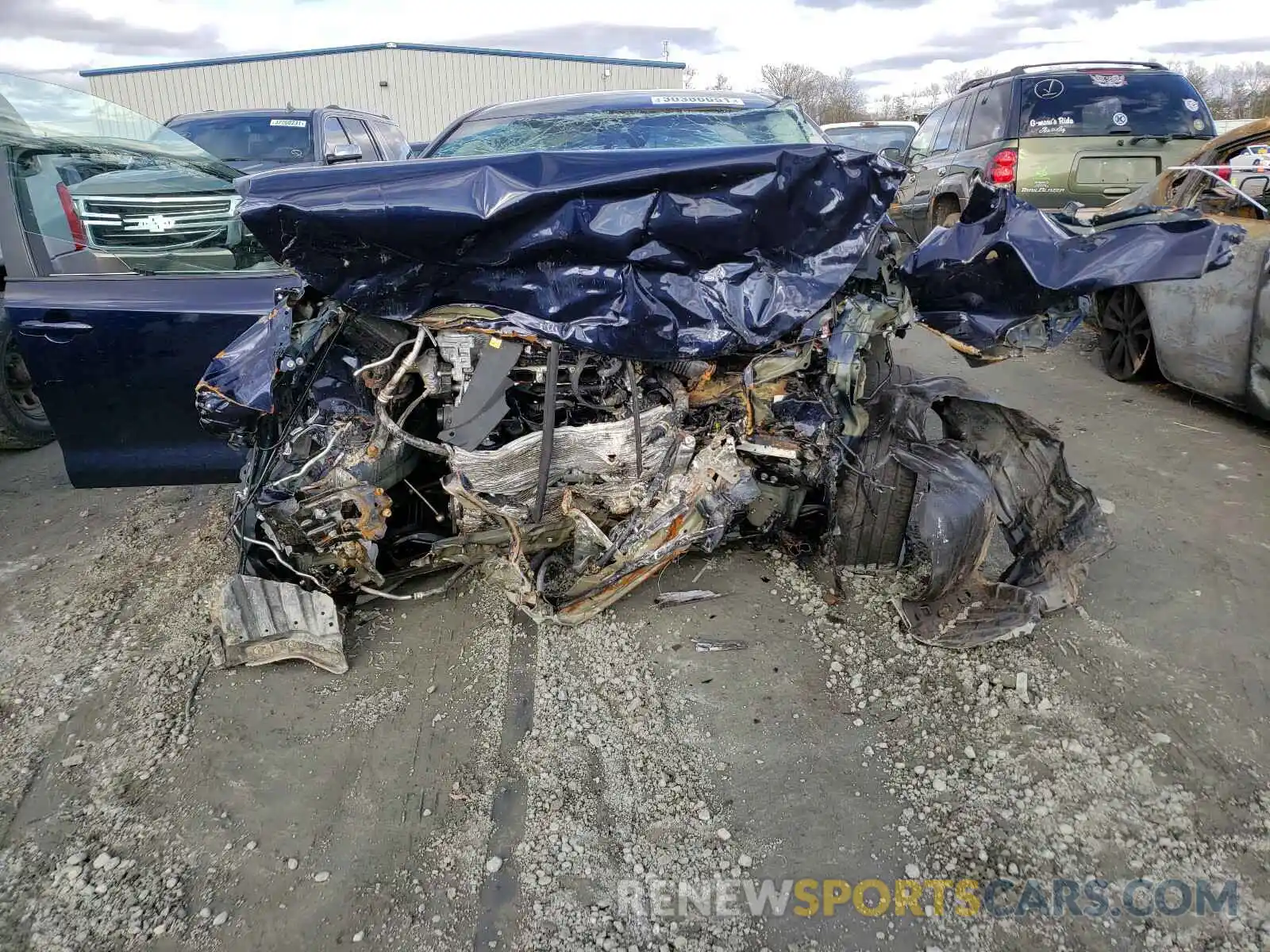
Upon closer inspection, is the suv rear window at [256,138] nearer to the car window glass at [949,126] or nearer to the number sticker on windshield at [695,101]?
the number sticker on windshield at [695,101]

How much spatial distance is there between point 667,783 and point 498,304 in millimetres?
1602

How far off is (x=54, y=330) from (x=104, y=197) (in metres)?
0.77

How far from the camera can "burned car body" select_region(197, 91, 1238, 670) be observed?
2.55 metres

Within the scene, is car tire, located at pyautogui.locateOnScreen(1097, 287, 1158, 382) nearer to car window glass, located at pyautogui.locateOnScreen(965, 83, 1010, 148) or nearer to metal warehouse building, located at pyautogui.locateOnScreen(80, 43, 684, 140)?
car window glass, located at pyautogui.locateOnScreen(965, 83, 1010, 148)

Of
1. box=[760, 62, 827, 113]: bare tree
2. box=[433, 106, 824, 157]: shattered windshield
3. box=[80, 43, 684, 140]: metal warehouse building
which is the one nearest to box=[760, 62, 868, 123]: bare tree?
box=[760, 62, 827, 113]: bare tree

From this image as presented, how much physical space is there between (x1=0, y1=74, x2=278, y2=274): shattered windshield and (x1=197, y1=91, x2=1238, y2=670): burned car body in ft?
3.41

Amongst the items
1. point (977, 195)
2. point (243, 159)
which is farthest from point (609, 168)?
point (243, 159)

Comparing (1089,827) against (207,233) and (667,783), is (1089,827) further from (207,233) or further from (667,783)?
(207,233)

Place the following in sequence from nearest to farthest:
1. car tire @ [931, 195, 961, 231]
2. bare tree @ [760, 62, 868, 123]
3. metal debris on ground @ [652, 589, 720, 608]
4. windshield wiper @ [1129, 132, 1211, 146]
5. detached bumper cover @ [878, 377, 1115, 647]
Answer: detached bumper cover @ [878, 377, 1115, 647] → metal debris on ground @ [652, 589, 720, 608] → windshield wiper @ [1129, 132, 1211, 146] → car tire @ [931, 195, 961, 231] → bare tree @ [760, 62, 868, 123]

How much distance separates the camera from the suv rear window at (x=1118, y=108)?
22.1 ft

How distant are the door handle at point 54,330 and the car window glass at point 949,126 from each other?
803 cm

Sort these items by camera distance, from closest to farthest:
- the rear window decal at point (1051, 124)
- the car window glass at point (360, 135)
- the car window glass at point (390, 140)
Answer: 1. the rear window decal at point (1051, 124)
2. the car window glass at point (360, 135)
3. the car window glass at point (390, 140)

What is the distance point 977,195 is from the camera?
279cm

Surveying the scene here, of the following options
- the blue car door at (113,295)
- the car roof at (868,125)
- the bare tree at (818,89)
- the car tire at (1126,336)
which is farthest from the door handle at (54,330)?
the bare tree at (818,89)
